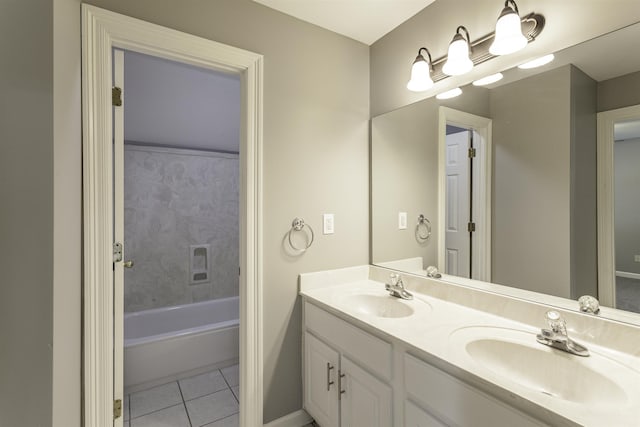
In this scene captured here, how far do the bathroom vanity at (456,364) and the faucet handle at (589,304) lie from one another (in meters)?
0.03

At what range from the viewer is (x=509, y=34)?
1.18 m

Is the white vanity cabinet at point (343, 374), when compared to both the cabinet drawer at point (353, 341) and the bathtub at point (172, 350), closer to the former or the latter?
the cabinet drawer at point (353, 341)

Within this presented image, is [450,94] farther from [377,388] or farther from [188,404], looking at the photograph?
[188,404]

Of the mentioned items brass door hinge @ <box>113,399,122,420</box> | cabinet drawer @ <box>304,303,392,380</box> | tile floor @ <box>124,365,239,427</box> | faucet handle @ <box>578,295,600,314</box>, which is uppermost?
faucet handle @ <box>578,295,600,314</box>

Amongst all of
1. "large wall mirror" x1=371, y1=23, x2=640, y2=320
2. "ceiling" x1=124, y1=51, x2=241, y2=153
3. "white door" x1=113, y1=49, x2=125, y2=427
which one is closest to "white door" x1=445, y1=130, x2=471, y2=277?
"large wall mirror" x1=371, y1=23, x2=640, y2=320

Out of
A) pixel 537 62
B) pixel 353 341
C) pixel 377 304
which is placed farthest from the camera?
pixel 377 304

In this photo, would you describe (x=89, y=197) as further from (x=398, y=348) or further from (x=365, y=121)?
(x=365, y=121)

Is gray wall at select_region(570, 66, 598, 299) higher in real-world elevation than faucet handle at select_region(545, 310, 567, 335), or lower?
higher

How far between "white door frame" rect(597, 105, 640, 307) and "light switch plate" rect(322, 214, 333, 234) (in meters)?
1.24

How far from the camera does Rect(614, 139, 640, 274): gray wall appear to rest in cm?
103

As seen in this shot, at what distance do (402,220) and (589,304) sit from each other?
972 mm

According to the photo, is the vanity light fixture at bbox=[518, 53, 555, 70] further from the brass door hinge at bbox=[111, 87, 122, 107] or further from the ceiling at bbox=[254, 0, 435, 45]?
the brass door hinge at bbox=[111, 87, 122, 107]
